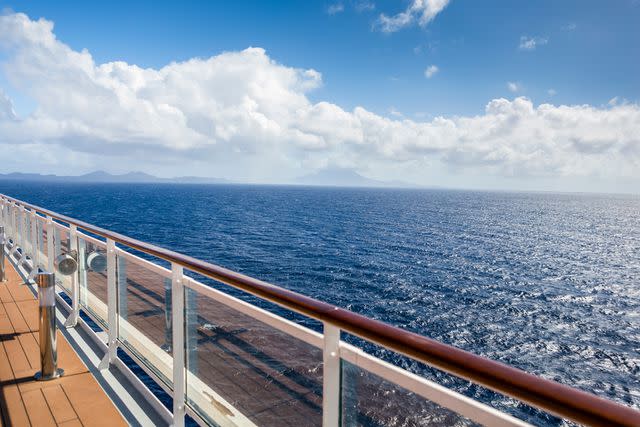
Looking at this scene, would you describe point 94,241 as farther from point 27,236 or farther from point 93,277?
point 27,236

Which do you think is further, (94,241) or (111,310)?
(94,241)

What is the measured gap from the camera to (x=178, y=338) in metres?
2.31

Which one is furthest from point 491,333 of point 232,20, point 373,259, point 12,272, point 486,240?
point 486,240

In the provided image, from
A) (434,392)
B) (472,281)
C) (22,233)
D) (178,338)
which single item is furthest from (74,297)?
(472,281)

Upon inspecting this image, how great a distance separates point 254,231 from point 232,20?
1924 cm

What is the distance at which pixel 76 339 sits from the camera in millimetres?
3754

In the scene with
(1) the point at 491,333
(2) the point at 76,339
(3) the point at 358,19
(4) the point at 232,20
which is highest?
(3) the point at 358,19

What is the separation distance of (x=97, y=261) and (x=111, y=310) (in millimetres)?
461

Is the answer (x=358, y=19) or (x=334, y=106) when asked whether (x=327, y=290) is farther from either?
(x=334, y=106)

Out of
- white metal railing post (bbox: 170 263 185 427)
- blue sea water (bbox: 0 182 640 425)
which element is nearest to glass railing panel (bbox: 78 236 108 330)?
white metal railing post (bbox: 170 263 185 427)

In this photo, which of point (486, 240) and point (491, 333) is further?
point (486, 240)

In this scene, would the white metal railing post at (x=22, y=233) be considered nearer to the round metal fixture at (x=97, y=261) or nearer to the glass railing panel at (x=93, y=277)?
the glass railing panel at (x=93, y=277)

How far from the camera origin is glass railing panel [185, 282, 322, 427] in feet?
5.06

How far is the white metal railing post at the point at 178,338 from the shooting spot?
228 centimetres
